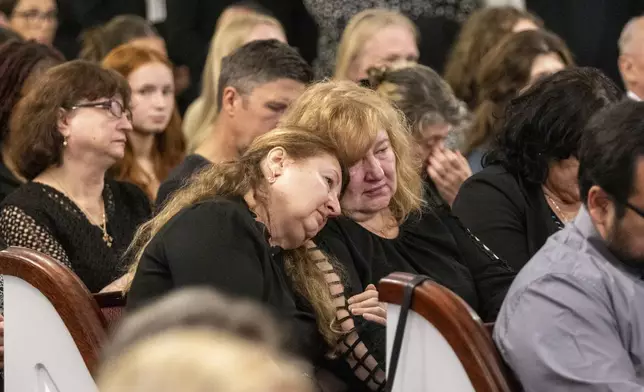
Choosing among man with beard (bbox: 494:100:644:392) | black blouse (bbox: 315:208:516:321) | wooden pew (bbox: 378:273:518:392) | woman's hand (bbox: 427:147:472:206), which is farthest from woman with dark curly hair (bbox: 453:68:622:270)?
wooden pew (bbox: 378:273:518:392)

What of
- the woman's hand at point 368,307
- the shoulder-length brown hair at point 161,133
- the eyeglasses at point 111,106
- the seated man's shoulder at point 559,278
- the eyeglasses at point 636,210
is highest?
the eyeglasses at point 636,210

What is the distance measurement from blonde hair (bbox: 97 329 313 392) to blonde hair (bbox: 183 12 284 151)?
9.30ft

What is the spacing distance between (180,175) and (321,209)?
3.10 feet

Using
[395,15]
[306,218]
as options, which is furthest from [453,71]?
[306,218]

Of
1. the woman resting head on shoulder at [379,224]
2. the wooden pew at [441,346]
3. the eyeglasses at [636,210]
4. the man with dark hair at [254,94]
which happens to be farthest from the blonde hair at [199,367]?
the man with dark hair at [254,94]

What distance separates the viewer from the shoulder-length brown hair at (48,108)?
3.27 metres

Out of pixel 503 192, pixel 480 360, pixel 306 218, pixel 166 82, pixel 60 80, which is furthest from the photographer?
pixel 166 82

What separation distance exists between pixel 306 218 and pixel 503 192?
0.81 metres

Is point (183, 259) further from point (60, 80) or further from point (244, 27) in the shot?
point (244, 27)

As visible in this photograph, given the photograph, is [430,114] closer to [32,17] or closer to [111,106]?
[111,106]

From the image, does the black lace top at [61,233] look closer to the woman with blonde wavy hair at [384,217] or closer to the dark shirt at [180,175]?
the dark shirt at [180,175]

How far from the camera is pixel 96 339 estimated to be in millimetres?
2309

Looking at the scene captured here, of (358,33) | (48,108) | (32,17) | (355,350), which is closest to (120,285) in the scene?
(355,350)

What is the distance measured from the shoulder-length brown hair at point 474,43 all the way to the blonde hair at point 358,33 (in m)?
0.35
